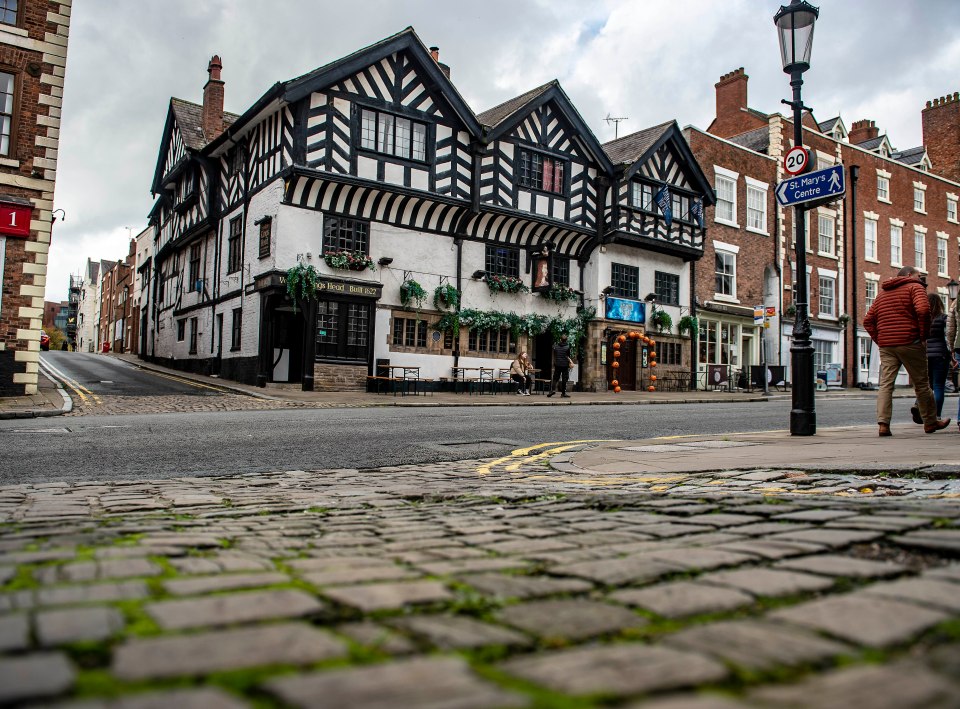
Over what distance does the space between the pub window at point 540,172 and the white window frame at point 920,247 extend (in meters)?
24.5

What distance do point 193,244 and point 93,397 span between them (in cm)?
1517

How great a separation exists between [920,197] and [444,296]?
3109cm

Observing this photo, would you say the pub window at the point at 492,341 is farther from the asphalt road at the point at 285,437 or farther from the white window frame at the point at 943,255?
the white window frame at the point at 943,255

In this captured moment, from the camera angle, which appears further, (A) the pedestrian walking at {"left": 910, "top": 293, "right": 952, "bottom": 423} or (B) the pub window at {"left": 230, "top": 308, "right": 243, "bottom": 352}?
(B) the pub window at {"left": 230, "top": 308, "right": 243, "bottom": 352}

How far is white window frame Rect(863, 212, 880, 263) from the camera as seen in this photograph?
38250 millimetres

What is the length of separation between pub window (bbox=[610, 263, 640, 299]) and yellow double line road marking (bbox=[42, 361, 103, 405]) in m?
18.6

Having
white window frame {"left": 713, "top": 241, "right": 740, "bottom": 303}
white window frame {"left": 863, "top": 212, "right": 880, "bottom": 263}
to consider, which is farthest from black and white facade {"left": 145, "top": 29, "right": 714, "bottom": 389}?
white window frame {"left": 863, "top": 212, "right": 880, "bottom": 263}

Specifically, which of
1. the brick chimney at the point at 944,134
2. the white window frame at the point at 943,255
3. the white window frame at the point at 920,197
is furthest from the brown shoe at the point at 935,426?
the brick chimney at the point at 944,134

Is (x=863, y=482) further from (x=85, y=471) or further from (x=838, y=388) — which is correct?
(x=838, y=388)

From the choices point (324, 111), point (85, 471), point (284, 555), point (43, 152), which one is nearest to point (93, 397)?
point (43, 152)

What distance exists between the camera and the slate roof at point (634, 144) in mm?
29172

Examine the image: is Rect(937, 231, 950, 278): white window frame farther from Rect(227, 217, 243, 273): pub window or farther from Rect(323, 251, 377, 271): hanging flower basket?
Rect(227, 217, 243, 273): pub window

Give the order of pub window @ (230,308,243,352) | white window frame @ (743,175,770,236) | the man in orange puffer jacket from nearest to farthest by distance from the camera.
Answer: the man in orange puffer jacket, pub window @ (230,308,243,352), white window frame @ (743,175,770,236)

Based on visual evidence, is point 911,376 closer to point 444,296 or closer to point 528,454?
point 528,454
